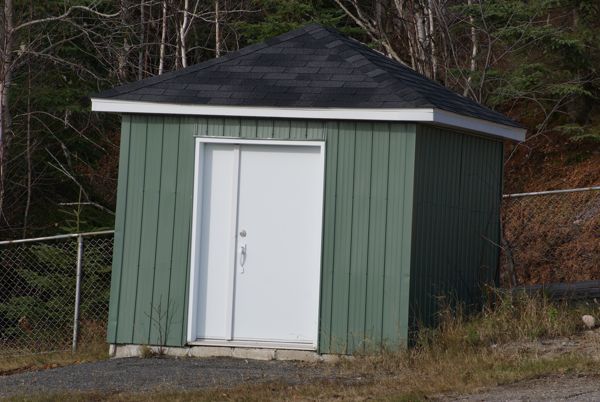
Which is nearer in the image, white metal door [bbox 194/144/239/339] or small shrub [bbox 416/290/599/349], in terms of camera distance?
small shrub [bbox 416/290/599/349]

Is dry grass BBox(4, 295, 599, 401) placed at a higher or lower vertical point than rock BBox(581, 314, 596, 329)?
lower

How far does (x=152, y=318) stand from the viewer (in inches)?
422

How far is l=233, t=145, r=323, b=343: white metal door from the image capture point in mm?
10500

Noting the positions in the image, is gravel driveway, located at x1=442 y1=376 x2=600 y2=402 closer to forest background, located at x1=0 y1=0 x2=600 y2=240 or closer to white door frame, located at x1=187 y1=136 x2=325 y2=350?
white door frame, located at x1=187 y1=136 x2=325 y2=350

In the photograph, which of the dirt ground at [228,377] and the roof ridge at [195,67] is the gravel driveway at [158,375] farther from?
the roof ridge at [195,67]

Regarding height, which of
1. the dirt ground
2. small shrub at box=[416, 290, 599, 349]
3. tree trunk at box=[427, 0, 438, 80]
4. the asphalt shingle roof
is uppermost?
tree trunk at box=[427, 0, 438, 80]

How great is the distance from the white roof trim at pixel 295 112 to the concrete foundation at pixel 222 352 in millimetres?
2427

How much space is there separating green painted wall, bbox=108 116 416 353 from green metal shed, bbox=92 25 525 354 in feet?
0.05

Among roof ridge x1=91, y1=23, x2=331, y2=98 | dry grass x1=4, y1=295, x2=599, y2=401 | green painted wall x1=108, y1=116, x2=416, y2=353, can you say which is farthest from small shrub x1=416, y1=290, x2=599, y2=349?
roof ridge x1=91, y1=23, x2=331, y2=98

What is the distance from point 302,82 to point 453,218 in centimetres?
228

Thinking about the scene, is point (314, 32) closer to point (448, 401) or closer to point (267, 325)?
point (267, 325)

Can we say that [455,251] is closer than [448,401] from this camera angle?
No

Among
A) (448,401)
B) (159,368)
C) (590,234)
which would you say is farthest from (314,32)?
(590,234)

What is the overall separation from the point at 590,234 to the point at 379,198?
7237 millimetres
